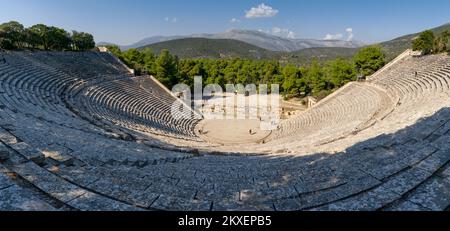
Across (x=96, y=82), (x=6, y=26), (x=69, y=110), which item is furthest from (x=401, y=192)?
(x=6, y=26)

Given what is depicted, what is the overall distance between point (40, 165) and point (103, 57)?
38.5 m

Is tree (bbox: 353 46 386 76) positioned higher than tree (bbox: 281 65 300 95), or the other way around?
tree (bbox: 353 46 386 76)

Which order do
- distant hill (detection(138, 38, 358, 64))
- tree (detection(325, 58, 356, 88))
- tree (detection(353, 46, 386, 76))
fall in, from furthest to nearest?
distant hill (detection(138, 38, 358, 64)) → tree (detection(325, 58, 356, 88)) → tree (detection(353, 46, 386, 76))

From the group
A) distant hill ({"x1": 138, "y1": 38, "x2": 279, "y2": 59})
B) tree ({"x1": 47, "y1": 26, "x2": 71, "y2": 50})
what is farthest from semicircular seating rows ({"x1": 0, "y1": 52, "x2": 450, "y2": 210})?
distant hill ({"x1": 138, "y1": 38, "x2": 279, "y2": 59})

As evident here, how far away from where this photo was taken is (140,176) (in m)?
6.64

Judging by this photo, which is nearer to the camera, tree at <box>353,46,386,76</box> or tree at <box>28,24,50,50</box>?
tree at <box>28,24,50,50</box>

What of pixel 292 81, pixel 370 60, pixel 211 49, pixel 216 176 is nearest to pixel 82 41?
→ pixel 292 81

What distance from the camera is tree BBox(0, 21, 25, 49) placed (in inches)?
1112

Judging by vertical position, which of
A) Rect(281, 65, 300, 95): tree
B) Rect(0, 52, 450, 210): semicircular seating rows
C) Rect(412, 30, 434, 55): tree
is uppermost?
A: Rect(412, 30, 434, 55): tree

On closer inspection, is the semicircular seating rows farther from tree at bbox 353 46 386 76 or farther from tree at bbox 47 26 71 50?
tree at bbox 47 26 71 50

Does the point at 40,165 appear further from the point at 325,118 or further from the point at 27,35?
the point at 27,35

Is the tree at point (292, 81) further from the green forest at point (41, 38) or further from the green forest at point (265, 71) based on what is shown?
the green forest at point (41, 38)

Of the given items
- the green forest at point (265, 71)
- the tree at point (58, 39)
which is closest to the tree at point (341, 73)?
the green forest at point (265, 71)

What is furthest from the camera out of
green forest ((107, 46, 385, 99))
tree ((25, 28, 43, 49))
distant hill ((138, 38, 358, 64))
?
distant hill ((138, 38, 358, 64))
